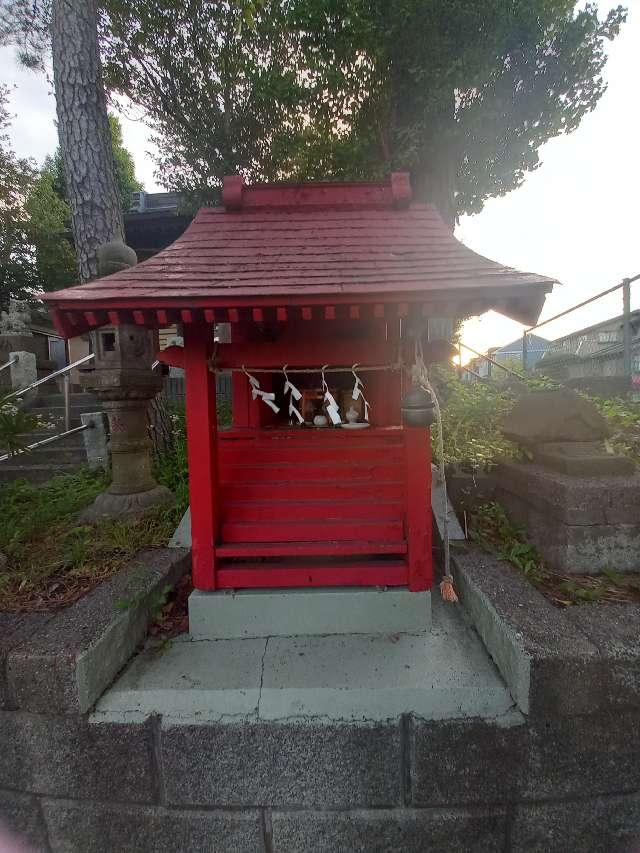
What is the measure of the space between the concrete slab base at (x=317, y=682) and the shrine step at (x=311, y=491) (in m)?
0.96

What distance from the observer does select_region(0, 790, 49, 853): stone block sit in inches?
82.7

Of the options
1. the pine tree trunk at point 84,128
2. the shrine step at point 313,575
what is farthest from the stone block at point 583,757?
the pine tree trunk at point 84,128

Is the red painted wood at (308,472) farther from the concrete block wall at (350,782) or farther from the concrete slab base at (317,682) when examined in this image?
the concrete block wall at (350,782)

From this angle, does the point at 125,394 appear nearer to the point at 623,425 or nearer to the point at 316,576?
the point at 316,576

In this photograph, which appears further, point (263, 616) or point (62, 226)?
point (62, 226)

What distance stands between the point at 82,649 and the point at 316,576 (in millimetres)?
1396

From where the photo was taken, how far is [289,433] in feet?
10.2

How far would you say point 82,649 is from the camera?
2035 mm

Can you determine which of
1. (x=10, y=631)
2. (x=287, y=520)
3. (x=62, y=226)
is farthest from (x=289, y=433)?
(x=62, y=226)

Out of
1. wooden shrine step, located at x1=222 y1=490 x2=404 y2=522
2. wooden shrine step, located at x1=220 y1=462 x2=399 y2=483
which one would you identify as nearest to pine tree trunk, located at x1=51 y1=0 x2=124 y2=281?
wooden shrine step, located at x1=220 y1=462 x2=399 y2=483

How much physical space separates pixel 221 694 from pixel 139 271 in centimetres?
257

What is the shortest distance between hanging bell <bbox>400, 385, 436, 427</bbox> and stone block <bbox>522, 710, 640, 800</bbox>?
5.46 feet

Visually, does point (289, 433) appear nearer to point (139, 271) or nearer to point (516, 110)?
point (139, 271)

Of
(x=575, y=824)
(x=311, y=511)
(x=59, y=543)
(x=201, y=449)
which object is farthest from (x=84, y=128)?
(x=575, y=824)
